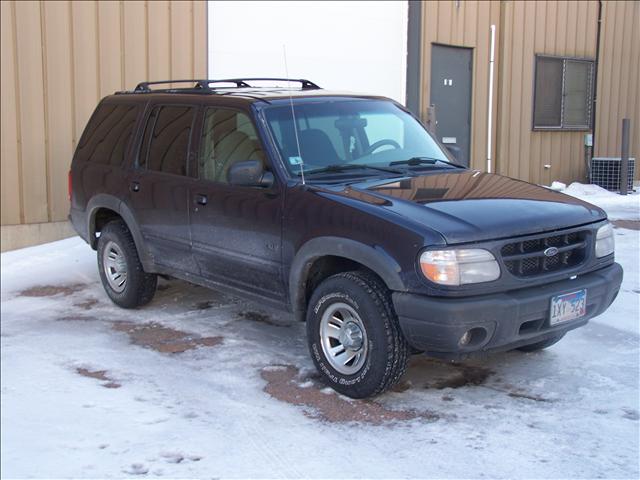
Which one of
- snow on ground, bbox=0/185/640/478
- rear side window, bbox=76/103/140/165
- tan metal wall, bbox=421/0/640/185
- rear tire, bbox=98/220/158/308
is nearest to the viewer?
snow on ground, bbox=0/185/640/478

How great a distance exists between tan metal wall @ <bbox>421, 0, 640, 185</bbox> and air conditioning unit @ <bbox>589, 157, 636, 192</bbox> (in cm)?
62

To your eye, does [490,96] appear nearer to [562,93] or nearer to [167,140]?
[562,93]

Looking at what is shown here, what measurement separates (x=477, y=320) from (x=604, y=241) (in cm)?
132

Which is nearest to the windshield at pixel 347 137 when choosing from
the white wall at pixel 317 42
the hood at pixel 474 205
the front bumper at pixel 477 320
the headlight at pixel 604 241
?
the hood at pixel 474 205

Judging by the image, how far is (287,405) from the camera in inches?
185

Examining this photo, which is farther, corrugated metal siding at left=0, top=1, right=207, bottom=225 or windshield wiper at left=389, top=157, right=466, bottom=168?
corrugated metal siding at left=0, top=1, right=207, bottom=225

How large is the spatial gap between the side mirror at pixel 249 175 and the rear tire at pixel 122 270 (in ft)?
6.13

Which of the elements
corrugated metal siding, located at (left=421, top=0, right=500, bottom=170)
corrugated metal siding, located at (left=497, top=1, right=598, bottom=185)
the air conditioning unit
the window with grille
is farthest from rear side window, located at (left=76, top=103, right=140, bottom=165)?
the window with grille

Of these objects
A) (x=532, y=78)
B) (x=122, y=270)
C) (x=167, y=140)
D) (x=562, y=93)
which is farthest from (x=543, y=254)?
(x=562, y=93)

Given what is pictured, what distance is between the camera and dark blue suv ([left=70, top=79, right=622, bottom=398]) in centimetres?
431

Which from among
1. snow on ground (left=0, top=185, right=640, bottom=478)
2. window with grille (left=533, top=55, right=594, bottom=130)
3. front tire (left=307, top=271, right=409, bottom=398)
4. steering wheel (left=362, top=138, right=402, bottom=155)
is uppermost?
window with grille (left=533, top=55, right=594, bottom=130)

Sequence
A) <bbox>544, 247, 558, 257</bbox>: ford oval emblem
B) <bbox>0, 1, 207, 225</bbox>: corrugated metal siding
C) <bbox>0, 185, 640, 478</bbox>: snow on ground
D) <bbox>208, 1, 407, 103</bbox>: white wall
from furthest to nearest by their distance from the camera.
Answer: <bbox>208, 1, 407, 103</bbox>: white wall
<bbox>0, 1, 207, 225</bbox>: corrugated metal siding
<bbox>544, 247, 558, 257</bbox>: ford oval emblem
<bbox>0, 185, 640, 478</bbox>: snow on ground

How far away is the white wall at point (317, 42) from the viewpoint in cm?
1080

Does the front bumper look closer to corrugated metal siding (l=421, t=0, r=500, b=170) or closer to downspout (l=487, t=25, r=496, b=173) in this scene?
corrugated metal siding (l=421, t=0, r=500, b=170)
